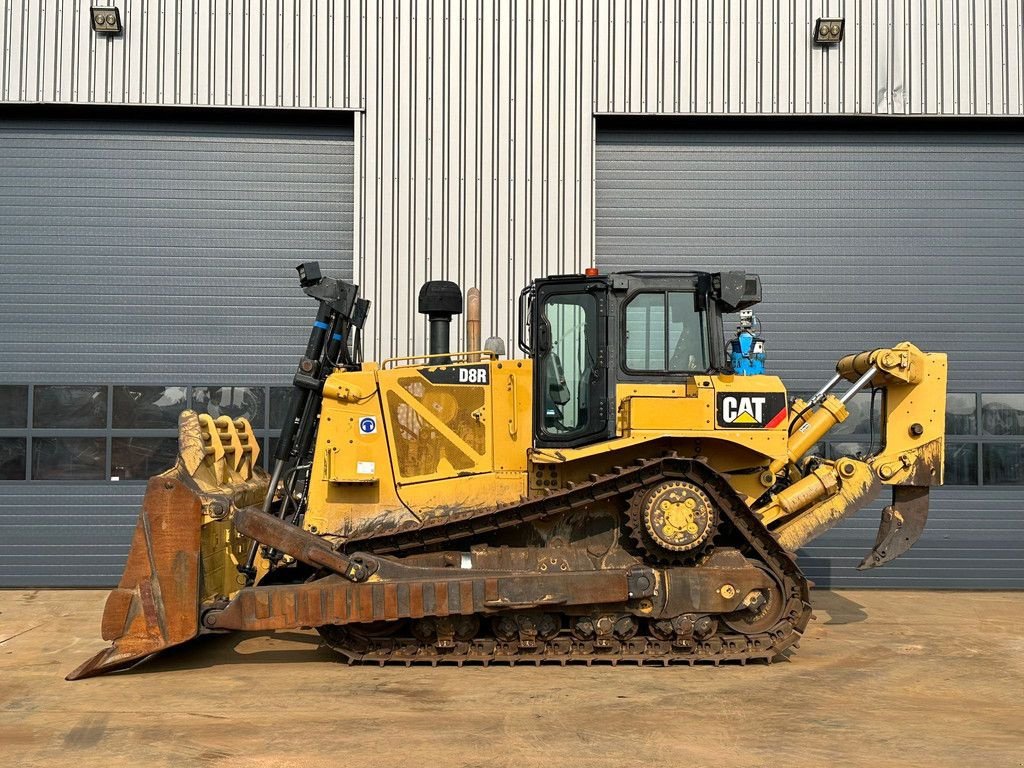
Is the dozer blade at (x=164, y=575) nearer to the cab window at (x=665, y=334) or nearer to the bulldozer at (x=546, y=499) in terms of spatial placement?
the bulldozer at (x=546, y=499)

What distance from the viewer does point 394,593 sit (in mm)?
7777

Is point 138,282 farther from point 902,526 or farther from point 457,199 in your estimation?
point 902,526

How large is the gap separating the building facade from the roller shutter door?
35mm

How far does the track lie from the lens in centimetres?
804

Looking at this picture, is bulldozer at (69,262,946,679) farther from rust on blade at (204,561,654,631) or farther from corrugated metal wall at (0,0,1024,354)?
corrugated metal wall at (0,0,1024,354)

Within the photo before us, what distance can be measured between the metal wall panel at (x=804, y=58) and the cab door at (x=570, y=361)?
503 centimetres

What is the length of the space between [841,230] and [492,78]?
5.14 metres

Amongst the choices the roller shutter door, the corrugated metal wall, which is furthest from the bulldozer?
the roller shutter door

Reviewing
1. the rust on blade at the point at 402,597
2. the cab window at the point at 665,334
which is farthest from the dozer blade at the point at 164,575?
the cab window at the point at 665,334

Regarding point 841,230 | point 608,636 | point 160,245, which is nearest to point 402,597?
point 608,636

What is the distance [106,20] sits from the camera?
12.3 m

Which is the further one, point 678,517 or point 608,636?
point 608,636

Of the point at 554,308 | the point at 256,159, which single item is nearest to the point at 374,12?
the point at 256,159

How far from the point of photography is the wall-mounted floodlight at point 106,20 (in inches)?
482
